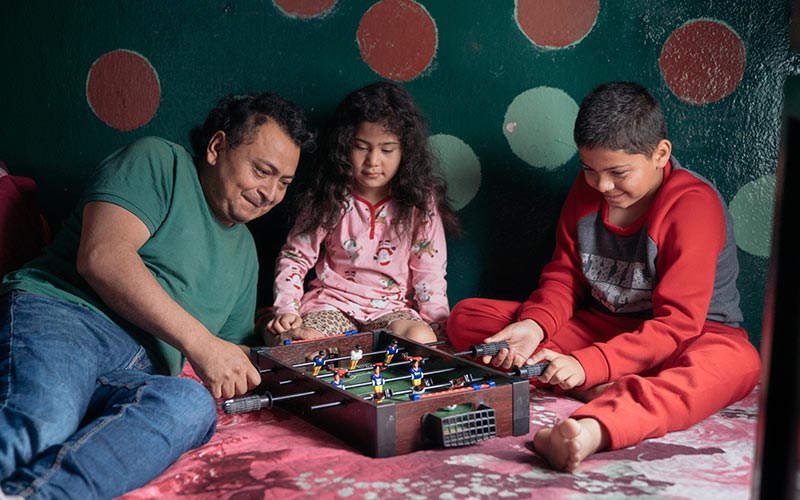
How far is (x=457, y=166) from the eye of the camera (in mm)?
2336

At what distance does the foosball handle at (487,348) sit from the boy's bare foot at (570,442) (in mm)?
275

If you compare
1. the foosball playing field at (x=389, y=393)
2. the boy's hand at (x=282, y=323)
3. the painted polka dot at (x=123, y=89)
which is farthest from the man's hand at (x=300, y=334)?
the painted polka dot at (x=123, y=89)

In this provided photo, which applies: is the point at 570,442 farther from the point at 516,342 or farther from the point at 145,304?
the point at 145,304

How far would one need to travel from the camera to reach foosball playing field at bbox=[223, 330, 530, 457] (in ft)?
4.72

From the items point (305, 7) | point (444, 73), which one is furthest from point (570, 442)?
point (305, 7)

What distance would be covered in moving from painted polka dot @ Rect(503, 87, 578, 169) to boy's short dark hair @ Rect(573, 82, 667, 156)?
364 millimetres

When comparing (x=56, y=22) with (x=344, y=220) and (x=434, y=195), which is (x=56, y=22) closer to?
(x=344, y=220)

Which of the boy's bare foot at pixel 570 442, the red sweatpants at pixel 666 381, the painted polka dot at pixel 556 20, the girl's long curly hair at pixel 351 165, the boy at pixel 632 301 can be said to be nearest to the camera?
the boy's bare foot at pixel 570 442

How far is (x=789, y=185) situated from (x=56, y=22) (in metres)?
2.01

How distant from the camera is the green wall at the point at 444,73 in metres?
2.19

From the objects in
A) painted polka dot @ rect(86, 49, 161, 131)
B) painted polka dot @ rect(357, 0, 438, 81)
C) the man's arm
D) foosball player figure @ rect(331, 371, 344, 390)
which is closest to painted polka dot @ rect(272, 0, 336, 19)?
painted polka dot @ rect(357, 0, 438, 81)

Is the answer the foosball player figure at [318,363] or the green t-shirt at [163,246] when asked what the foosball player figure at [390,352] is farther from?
the green t-shirt at [163,246]

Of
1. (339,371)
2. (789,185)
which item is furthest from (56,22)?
(789,185)

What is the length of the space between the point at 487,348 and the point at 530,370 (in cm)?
15
